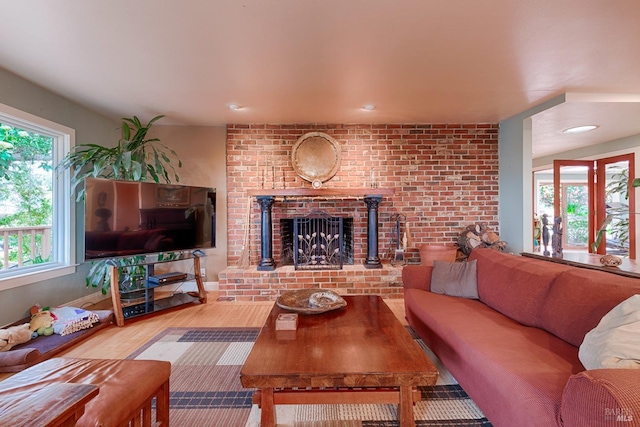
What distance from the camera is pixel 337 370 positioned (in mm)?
1256

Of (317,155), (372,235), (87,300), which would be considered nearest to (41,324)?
(87,300)

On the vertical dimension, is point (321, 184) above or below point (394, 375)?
above

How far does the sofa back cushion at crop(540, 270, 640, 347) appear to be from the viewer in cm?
137

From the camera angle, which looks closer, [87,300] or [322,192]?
[87,300]

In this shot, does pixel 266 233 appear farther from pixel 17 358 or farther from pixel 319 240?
pixel 17 358

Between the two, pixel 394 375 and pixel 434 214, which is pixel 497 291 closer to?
pixel 394 375

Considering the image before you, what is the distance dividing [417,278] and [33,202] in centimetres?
382

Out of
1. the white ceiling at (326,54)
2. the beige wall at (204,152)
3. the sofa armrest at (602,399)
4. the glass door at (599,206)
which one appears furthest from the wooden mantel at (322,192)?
the sofa armrest at (602,399)

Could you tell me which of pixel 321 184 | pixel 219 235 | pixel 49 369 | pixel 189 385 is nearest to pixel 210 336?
pixel 189 385

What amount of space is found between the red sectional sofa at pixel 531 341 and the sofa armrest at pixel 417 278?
0.66 ft

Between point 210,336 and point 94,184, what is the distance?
1848mm

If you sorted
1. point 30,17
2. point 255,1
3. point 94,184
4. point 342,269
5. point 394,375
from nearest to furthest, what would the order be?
point 394,375 < point 255,1 < point 30,17 < point 94,184 < point 342,269

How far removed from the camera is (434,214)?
13.0 ft

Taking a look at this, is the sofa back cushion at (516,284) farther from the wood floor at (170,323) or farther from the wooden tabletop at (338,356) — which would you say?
the wood floor at (170,323)
